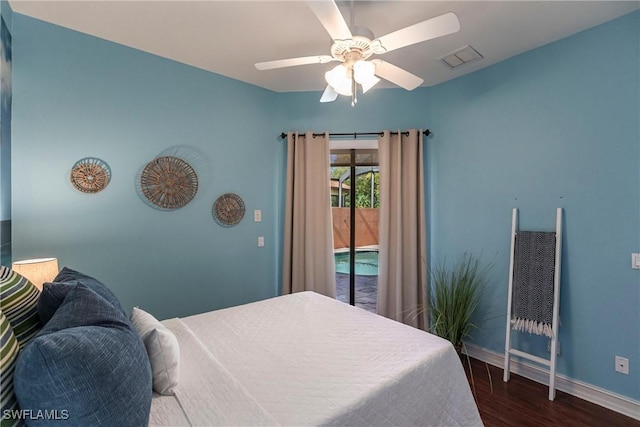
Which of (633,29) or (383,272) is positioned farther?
(383,272)

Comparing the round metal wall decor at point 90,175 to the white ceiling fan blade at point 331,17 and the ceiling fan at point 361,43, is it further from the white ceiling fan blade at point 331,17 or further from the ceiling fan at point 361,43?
the white ceiling fan blade at point 331,17

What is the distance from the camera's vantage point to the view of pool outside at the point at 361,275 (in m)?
3.43

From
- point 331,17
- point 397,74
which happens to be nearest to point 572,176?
point 397,74

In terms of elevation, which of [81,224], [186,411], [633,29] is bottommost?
[186,411]

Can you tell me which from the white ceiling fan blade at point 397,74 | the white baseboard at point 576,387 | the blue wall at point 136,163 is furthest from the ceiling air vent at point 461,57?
the white baseboard at point 576,387

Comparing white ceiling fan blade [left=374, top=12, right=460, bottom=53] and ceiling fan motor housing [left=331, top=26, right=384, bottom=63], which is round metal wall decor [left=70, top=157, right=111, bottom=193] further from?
white ceiling fan blade [left=374, top=12, right=460, bottom=53]

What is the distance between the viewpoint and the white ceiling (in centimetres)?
189

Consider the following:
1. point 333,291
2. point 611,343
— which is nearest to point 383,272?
point 333,291

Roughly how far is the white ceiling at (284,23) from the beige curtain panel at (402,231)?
2.69ft

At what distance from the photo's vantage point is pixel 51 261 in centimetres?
182

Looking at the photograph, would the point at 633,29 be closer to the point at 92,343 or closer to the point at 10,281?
the point at 92,343

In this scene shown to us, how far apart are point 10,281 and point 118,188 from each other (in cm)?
140

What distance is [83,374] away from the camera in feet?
2.47

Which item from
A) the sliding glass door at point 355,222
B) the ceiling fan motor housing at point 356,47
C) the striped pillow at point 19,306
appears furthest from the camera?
the sliding glass door at point 355,222
